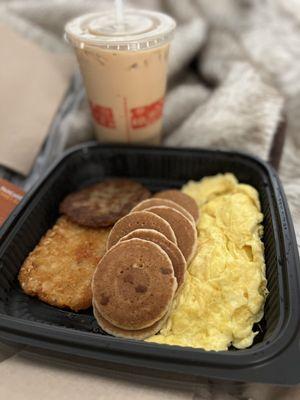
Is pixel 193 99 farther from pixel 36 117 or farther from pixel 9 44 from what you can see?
pixel 9 44

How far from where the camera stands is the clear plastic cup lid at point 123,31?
1.42 meters

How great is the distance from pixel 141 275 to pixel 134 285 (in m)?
0.03

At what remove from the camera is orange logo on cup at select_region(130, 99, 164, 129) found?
5.45 ft

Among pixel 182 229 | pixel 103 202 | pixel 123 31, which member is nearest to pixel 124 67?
pixel 123 31

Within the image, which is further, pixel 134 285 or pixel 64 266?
pixel 64 266

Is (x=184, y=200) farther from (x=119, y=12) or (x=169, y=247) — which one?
(x=119, y=12)

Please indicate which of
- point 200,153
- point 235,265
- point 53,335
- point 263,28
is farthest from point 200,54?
point 53,335

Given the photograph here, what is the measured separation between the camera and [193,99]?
2180mm

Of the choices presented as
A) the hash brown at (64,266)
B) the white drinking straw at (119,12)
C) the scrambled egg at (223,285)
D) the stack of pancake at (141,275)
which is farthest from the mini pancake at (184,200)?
the white drinking straw at (119,12)

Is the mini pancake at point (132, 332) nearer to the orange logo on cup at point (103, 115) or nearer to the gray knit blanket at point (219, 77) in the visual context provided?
the gray knit blanket at point (219, 77)

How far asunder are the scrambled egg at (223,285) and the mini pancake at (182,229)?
1.6 inches

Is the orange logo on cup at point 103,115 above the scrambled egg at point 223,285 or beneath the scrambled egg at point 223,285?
above

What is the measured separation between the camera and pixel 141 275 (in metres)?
1.13

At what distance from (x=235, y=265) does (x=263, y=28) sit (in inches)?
65.5
